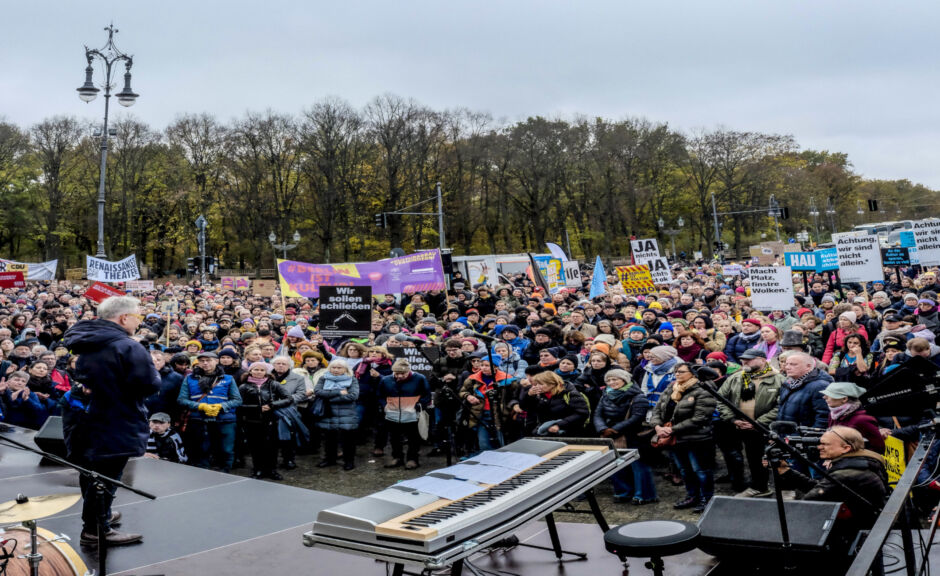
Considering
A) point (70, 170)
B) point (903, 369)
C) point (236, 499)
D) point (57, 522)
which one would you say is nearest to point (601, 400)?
point (236, 499)

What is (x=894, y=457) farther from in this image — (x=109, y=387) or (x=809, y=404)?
(x=109, y=387)

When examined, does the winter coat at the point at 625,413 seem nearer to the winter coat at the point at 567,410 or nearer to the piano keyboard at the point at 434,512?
the winter coat at the point at 567,410

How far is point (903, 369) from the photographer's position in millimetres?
3801

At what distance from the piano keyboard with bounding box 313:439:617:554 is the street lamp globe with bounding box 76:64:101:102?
73.7 ft

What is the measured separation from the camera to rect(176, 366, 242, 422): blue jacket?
10.0 metres

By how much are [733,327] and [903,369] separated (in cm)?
796

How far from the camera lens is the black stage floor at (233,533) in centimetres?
499

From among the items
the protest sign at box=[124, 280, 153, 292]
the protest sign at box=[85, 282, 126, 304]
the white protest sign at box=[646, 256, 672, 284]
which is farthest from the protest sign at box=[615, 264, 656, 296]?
the protest sign at box=[124, 280, 153, 292]

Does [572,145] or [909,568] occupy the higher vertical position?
[572,145]

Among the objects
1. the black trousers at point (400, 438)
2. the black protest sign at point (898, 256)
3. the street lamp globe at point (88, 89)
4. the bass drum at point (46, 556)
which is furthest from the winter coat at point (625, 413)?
the street lamp globe at point (88, 89)

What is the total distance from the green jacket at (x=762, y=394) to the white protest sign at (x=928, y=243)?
29.8ft

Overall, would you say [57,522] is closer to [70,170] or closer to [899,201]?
[70,170]

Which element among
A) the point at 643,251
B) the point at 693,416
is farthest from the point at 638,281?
the point at 693,416

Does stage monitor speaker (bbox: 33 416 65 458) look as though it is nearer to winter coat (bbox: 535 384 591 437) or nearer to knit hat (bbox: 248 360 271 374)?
knit hat (bbox: 248 360 271 374)
